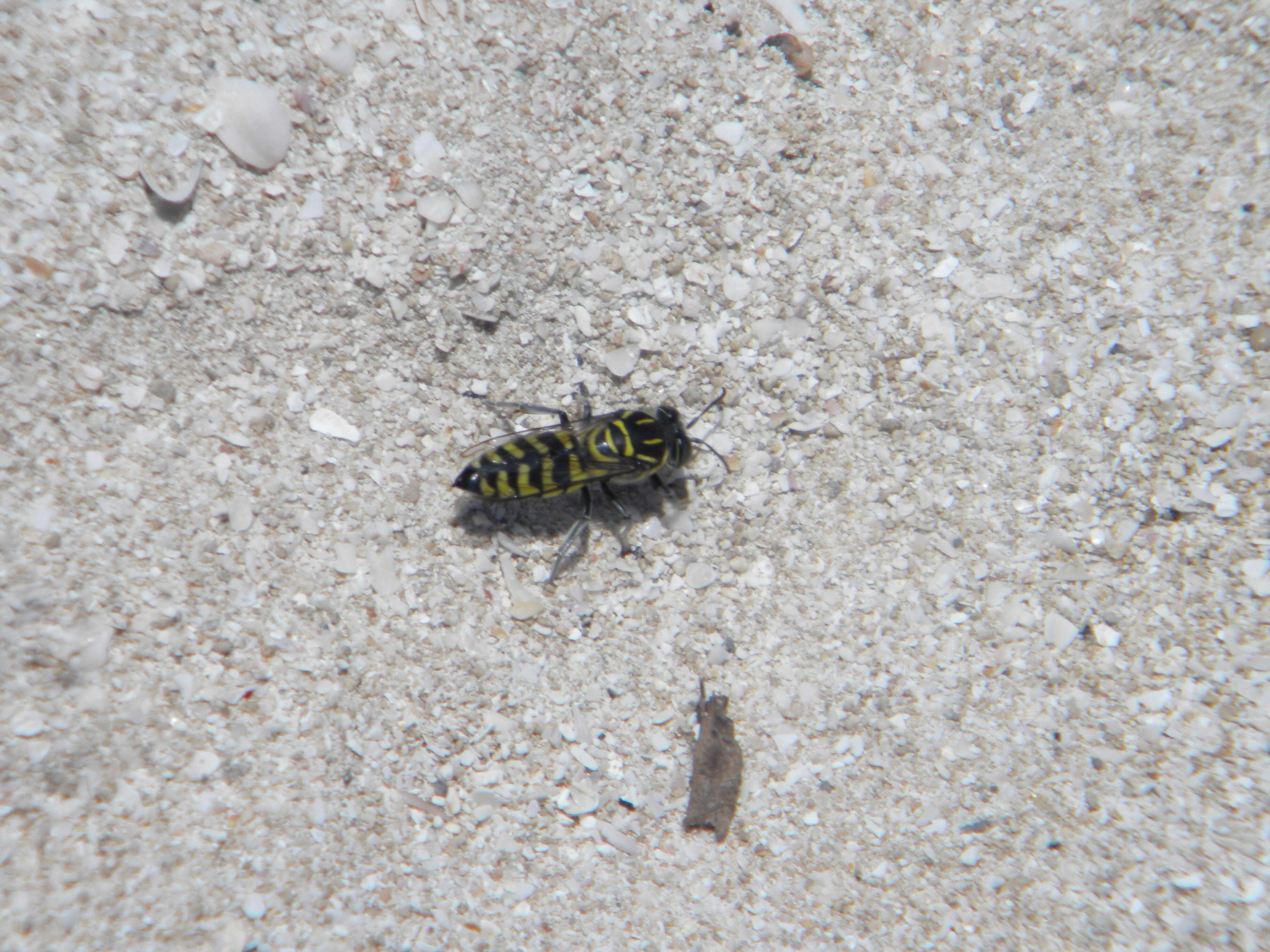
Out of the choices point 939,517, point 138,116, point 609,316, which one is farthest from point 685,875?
point 138,116

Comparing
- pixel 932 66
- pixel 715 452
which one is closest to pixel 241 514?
pixel 715 452

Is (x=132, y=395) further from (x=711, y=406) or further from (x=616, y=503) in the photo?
(x=711, y=406)

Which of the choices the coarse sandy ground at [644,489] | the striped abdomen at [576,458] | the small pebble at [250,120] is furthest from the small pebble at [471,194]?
the striped abdomen at [576,458]

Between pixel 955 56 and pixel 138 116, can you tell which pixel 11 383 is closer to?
pixel 138 116

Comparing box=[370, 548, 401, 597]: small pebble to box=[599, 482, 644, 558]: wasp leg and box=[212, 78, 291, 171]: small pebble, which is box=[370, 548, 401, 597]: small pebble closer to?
box=[599, 482, 644, 558]: wasp leg

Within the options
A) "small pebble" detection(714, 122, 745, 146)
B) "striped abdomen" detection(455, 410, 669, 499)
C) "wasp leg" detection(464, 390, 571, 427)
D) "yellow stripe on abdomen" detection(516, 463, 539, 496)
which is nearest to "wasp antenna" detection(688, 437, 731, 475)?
"striped abdomen" detection(455, 410, 669, 499)

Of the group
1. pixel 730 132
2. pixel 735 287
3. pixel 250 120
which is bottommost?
pixel 250 120
